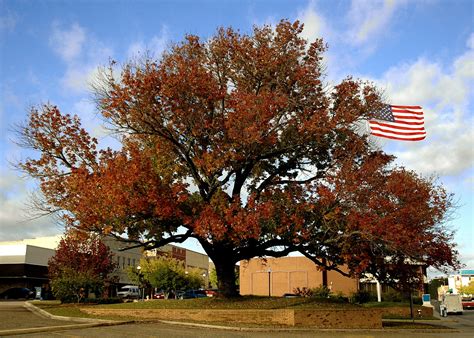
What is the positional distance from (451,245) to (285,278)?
50155mm

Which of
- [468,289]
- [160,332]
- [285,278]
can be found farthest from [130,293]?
[468,289]

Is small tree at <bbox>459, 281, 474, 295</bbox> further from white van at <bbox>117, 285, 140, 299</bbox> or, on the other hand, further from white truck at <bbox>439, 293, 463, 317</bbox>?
white van at <bbox>117, 285, 140, 299</bbox>

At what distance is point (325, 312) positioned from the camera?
22.6m

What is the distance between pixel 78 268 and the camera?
37875 millimetres

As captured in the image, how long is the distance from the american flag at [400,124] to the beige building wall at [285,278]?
47258 mm

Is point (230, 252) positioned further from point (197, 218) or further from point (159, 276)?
point (159, 276)

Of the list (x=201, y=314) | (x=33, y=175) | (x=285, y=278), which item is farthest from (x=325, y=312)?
(x=285, y=278)

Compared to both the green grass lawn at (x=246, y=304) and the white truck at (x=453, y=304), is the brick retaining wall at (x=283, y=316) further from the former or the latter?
the white truck at (x=453, y=304)

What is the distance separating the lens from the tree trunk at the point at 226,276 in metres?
26.1

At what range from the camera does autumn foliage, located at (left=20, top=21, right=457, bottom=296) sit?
71.9 feet

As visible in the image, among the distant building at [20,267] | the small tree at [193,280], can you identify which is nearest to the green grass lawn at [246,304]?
the small tree at [193,280]

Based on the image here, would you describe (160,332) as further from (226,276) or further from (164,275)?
(164,275)

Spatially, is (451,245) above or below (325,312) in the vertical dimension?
above

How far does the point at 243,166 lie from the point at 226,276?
6032mm
